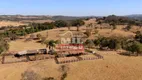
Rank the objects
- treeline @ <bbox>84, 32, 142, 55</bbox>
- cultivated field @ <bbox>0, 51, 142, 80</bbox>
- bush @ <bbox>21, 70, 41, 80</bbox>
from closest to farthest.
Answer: bush @ <bbox>21, 70, 41, 80</bbox>
cultivated field @ <bbox>0, 51, 142, 80</bbox>
treeline @ <bbox>84, 32, 142, 55</bbox>

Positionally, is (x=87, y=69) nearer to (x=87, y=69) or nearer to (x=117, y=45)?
(x=87, y=69)

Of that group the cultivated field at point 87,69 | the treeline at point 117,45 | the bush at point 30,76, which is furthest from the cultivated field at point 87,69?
the treeline at point 117,45

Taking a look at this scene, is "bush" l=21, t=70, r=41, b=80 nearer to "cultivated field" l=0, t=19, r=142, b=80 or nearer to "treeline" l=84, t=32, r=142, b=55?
"cultivated field" l=0, t=19, r=142, b=80

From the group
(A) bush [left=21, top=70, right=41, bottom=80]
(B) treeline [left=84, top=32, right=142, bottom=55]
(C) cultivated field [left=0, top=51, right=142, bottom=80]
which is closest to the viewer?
(A) bush [left=21, top=70, right=41, bottom=80]

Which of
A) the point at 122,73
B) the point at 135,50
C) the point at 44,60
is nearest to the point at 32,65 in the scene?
the point at 44,60

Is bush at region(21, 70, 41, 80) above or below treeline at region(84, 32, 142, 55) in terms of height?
below

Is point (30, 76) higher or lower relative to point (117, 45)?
lower

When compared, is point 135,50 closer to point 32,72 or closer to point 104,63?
point 104,63

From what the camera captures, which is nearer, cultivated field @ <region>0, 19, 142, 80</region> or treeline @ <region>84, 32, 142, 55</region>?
cultivated field @ <region>0, 19, 142, 80</region>

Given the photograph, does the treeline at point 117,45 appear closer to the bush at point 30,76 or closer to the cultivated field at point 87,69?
the cultivated field at point 87,69

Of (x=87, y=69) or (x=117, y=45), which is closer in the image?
(x=87, y=69)

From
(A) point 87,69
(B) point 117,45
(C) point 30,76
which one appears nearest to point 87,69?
(A) point 87,69

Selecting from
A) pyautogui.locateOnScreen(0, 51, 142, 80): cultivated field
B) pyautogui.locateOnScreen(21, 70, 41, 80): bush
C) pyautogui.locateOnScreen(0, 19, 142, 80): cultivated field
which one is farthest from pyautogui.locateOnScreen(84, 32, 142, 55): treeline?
pyautogui.locateOnScreen(21, 70, 41, 80): bush
